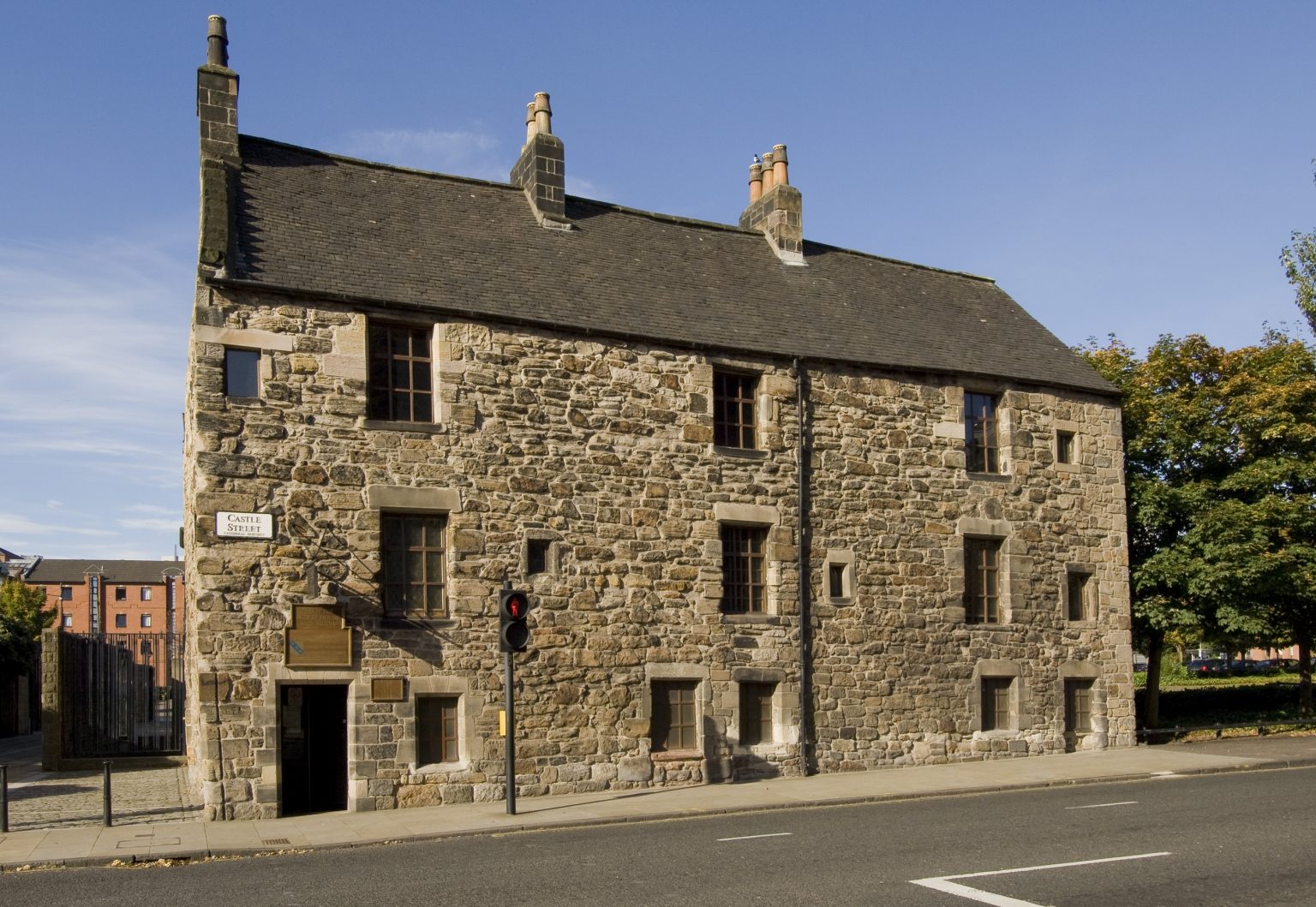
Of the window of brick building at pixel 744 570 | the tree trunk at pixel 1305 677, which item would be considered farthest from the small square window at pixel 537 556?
the tree trunk at pixel 1305 677

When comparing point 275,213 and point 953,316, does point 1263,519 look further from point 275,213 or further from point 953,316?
point 275,213

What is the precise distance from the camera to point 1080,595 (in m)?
21.9

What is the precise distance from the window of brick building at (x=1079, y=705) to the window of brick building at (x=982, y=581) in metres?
2.11

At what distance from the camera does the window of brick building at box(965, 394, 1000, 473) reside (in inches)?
826

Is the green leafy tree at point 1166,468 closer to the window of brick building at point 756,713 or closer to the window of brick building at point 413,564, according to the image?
the window of brick building at point 756,713

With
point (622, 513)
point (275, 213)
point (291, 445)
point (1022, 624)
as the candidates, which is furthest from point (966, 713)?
point (275, 213)

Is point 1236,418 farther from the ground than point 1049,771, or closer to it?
farther from the ground

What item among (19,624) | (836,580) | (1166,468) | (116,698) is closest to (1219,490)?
(1166,468)

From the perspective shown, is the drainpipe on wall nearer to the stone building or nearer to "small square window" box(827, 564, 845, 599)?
the stone building

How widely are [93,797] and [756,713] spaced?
9.64 metres

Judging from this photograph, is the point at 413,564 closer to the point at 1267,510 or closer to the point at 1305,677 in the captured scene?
the point at 1267,510

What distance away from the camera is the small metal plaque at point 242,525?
1495cm

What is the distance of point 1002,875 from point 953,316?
1499 cm

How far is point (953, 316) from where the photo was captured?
74.7 ft
